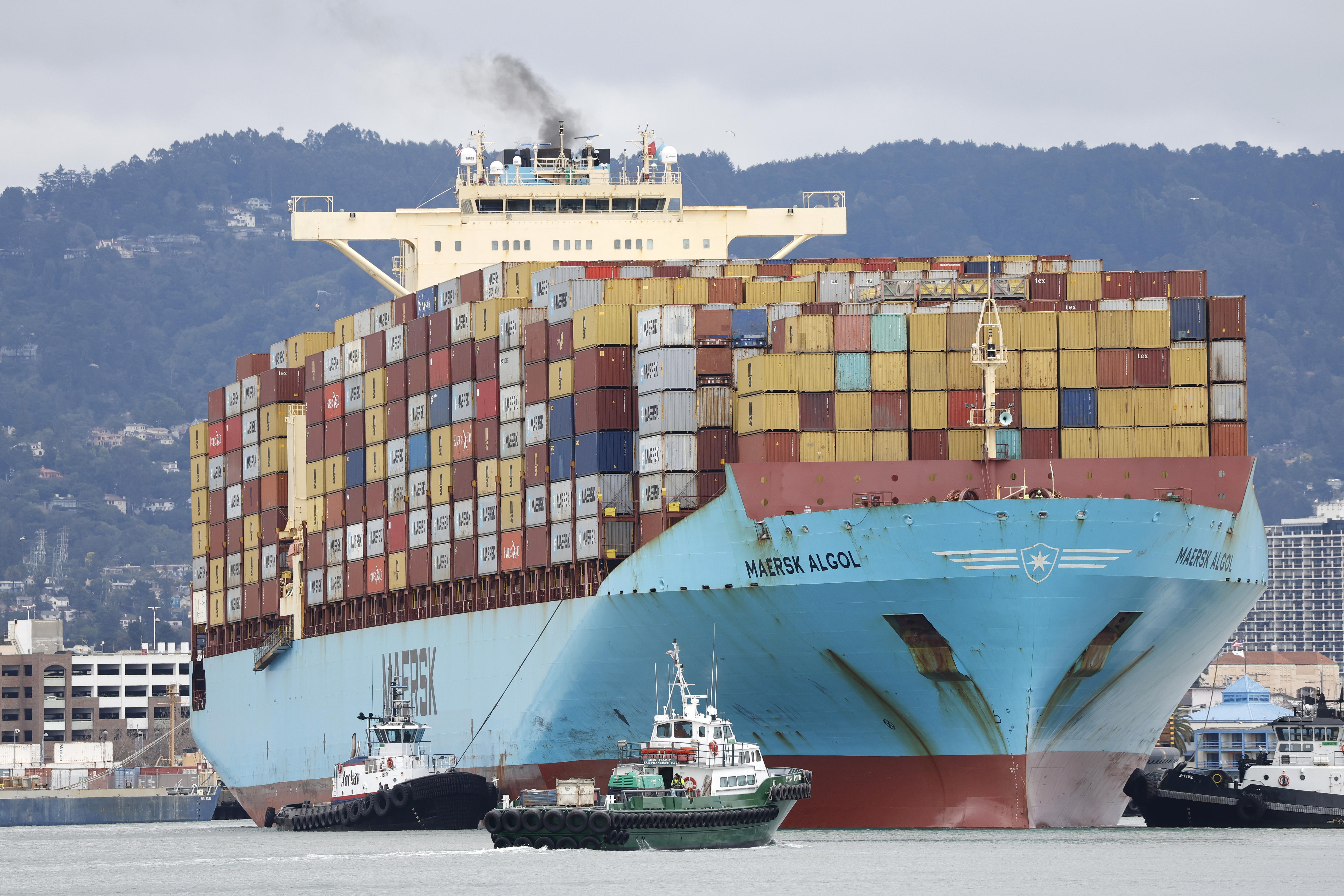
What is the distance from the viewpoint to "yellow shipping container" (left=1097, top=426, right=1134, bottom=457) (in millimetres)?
51219

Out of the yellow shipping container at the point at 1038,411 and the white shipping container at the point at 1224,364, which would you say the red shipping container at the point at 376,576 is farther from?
the white shipping container at the point at 1224,364

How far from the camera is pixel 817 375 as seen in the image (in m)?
50.8

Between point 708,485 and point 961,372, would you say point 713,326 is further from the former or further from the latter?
point 961,372

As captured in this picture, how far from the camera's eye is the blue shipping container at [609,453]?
54.8 meters

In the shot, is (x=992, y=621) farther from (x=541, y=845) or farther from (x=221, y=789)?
(x=221, y=789)

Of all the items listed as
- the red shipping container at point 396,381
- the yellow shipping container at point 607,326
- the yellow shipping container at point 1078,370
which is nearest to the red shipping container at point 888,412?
the yellow shipping container at point 1078,370

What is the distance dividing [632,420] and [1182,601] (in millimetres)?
13355

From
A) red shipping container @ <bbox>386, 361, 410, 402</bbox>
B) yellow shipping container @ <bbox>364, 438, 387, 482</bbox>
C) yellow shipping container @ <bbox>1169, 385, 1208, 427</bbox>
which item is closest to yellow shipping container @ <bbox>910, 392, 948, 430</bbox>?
yellow shipping container @ <bbox>1169, 385, 1208, 427</bbox>

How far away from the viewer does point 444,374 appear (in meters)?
62.1

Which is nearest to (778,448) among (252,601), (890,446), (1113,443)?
(890,446)

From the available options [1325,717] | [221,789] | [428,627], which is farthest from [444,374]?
[221,789]

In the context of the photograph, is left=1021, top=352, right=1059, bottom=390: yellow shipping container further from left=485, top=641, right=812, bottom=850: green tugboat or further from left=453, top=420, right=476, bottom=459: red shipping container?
left=453, top=420, right=476, bottom=459: red shipping container

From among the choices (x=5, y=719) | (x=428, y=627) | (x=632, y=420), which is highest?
(x=632, y=420)

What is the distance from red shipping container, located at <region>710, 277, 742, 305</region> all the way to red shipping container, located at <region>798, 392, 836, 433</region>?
268 inches
